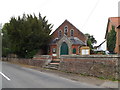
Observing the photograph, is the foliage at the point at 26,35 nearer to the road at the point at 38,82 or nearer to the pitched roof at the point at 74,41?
the pitched roof at the point at 74,41

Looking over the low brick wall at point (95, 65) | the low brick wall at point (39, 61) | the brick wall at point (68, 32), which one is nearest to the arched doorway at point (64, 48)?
the brick wall at point (68, 32)

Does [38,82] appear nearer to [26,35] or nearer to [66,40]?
[26,35]

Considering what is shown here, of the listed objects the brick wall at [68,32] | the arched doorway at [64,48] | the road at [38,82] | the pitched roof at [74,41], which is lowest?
the road at [38,82]

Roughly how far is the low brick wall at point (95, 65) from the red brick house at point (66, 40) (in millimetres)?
13001

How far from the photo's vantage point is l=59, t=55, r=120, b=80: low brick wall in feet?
51.0

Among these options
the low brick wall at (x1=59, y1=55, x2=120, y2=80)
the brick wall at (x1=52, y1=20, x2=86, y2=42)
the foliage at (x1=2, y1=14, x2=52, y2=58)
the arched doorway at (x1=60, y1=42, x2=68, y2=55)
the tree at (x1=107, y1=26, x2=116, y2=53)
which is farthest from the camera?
the brick wall at (x1=52, y1=20, x2=86, y2=42)

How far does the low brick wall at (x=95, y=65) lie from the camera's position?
1555 centimetres

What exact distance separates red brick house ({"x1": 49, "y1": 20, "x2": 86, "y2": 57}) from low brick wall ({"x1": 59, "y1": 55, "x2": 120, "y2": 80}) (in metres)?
13.0

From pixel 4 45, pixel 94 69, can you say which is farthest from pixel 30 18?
pixel 94 69

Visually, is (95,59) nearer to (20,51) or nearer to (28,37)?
(28,37)

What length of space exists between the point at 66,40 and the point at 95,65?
20011 millimetres

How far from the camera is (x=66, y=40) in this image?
124ft

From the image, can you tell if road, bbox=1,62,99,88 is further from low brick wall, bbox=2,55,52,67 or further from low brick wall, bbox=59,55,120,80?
low brick wall, bbox=2,55,52,67

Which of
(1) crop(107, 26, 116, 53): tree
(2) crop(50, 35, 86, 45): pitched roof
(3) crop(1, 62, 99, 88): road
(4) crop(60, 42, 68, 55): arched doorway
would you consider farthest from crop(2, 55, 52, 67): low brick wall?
(3) crop(1, 62, 99, 88): road
